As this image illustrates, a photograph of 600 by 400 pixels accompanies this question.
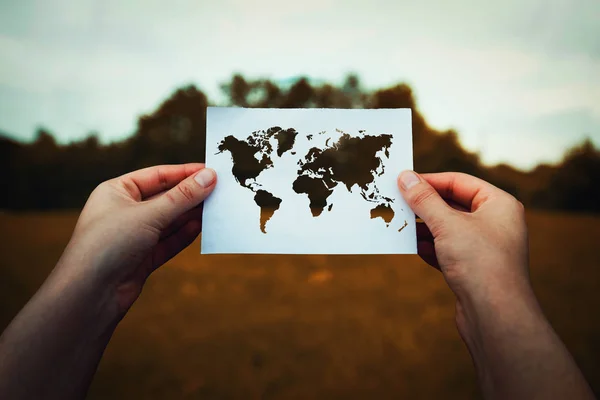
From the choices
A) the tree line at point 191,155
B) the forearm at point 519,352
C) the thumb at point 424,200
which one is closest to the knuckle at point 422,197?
the thumb at point 424,200

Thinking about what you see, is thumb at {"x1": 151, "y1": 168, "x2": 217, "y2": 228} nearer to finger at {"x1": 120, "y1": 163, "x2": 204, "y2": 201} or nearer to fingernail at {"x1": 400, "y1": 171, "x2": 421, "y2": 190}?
finger at {"x1": 120, "y1": 163, "x2": 204, "y2": 201}

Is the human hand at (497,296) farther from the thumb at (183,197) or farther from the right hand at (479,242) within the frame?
the thumb at (183,197)

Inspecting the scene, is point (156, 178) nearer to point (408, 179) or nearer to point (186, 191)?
point (186, 191)

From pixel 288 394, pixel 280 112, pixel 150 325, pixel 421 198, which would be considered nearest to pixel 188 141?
pixel 150 325

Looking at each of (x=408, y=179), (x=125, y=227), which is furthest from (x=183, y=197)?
(x=408, y=179)

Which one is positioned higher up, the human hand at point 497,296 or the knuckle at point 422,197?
the knuckle at point 422,197

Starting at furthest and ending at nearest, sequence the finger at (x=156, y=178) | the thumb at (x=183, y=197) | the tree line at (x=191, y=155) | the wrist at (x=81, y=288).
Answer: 1. the tree line at (x=191, y=155)
2. the finger at (x=156, y=178)
3. the thumb at (x=183, y=197)
4. the wrist at (x=81, y=288)

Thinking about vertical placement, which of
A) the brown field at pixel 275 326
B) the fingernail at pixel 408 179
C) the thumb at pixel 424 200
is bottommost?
the brown field at pixel 275 326
